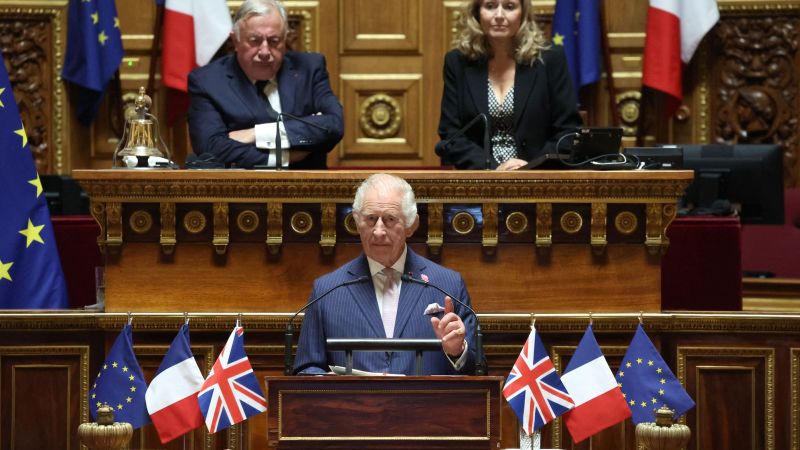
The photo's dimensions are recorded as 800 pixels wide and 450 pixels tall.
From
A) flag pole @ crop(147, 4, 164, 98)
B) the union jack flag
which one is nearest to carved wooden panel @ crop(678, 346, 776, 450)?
the union jack flag

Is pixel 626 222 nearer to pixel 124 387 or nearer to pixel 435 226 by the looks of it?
pixel 435 226

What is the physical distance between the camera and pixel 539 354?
4.82m

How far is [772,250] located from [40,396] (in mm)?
3797

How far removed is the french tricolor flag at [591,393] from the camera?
4867 mm

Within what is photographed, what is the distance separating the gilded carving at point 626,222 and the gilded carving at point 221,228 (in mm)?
1428

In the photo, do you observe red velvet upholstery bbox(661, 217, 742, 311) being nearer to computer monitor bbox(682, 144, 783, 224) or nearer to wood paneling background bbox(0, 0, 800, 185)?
computer monitor bbox(682, 144, 783, 224)

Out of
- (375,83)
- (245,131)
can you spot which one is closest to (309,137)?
(245,131)

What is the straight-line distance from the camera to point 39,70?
796 centimetres

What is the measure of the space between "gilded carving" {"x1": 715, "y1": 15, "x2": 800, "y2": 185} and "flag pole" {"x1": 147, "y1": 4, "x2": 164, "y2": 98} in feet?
10.3

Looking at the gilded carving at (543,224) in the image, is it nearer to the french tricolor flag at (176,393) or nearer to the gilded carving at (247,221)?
the gilded carving at (247,221)

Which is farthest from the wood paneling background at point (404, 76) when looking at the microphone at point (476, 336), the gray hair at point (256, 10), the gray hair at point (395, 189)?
the microphone at point (476, 336)

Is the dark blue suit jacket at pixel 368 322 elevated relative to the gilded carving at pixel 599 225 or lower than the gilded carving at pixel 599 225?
lower

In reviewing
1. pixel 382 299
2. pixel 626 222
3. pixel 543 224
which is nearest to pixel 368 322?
pixel 382 299

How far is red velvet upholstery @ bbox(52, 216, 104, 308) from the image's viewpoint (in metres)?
5.99
